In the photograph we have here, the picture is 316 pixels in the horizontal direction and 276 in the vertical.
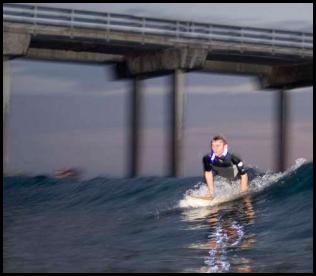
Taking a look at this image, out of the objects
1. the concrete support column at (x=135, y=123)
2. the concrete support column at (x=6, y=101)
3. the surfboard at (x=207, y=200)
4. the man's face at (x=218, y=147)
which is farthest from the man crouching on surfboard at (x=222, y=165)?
the concrete support column at (x=135, y=123)

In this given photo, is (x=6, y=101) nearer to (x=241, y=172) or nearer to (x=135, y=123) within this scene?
(x=135, y=123)

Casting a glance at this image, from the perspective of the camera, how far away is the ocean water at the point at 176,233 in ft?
25.4

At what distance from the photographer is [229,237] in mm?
9391

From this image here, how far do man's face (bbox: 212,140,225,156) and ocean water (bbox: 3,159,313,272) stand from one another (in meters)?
1.00

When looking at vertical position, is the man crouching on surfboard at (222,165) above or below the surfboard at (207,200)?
above

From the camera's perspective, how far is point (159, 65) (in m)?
27.9

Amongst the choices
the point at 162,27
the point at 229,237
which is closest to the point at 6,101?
the point at 162,27

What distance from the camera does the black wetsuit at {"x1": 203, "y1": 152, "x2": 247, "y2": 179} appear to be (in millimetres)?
12461

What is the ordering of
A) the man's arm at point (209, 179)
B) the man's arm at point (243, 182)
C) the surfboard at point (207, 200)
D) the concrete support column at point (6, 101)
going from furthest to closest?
the concrete support column at point (6, 101)
the surfboard at point (207, 200)
the man's arm at point (243, 182)
the man's arm at point (209, 179)

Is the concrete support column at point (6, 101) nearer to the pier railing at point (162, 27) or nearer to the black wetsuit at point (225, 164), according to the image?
the pier railing at point (162, 27)

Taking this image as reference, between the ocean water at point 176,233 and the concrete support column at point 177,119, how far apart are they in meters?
9.65

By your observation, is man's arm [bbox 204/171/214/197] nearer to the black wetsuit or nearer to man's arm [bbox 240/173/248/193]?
the black wetsuit

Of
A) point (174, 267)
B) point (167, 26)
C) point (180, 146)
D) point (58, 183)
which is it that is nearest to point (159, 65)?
point (167, 26)

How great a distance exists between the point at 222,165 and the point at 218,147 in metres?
0.54
